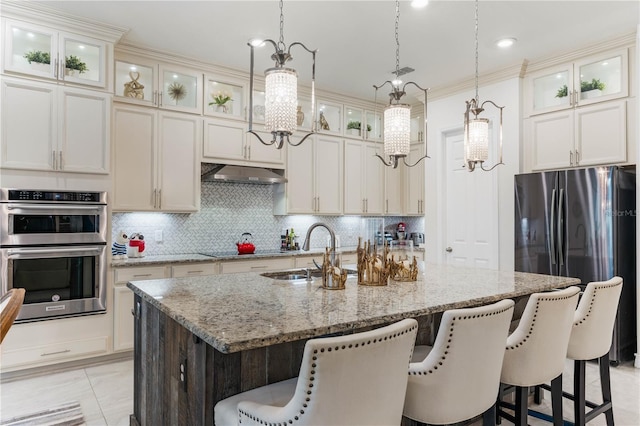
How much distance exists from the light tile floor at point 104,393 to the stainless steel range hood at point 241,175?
195 centimetres

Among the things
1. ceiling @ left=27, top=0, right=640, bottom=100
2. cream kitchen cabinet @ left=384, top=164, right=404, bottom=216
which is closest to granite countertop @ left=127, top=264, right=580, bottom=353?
ceiling @ left=27, top=0, right=640, bottom=100

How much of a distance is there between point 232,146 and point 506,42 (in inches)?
114

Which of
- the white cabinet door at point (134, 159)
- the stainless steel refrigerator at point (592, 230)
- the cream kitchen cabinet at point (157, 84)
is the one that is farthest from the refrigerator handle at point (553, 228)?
the white cabinet door at point (134, 159)

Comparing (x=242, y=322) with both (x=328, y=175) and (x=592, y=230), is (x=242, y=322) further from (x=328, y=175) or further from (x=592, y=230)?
(x=328, y=175)

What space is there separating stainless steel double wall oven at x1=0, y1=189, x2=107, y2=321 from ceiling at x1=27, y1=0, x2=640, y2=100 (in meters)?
1.53

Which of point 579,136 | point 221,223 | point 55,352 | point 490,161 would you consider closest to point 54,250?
point 55,352

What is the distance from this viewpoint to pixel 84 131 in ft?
11.5

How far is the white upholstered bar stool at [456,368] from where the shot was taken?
1.51 meters

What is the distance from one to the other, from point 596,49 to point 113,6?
4243mm

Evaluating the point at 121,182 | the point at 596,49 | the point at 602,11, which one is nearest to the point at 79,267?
the point at 121,182

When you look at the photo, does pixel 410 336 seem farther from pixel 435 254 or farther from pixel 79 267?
pixel 435 254

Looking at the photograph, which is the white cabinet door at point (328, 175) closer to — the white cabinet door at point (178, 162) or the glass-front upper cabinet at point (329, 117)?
the glass-front upper cabinet at point (329, 117)

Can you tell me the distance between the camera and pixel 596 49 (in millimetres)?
A: 3896

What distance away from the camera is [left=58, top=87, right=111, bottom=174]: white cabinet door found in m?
3.41
